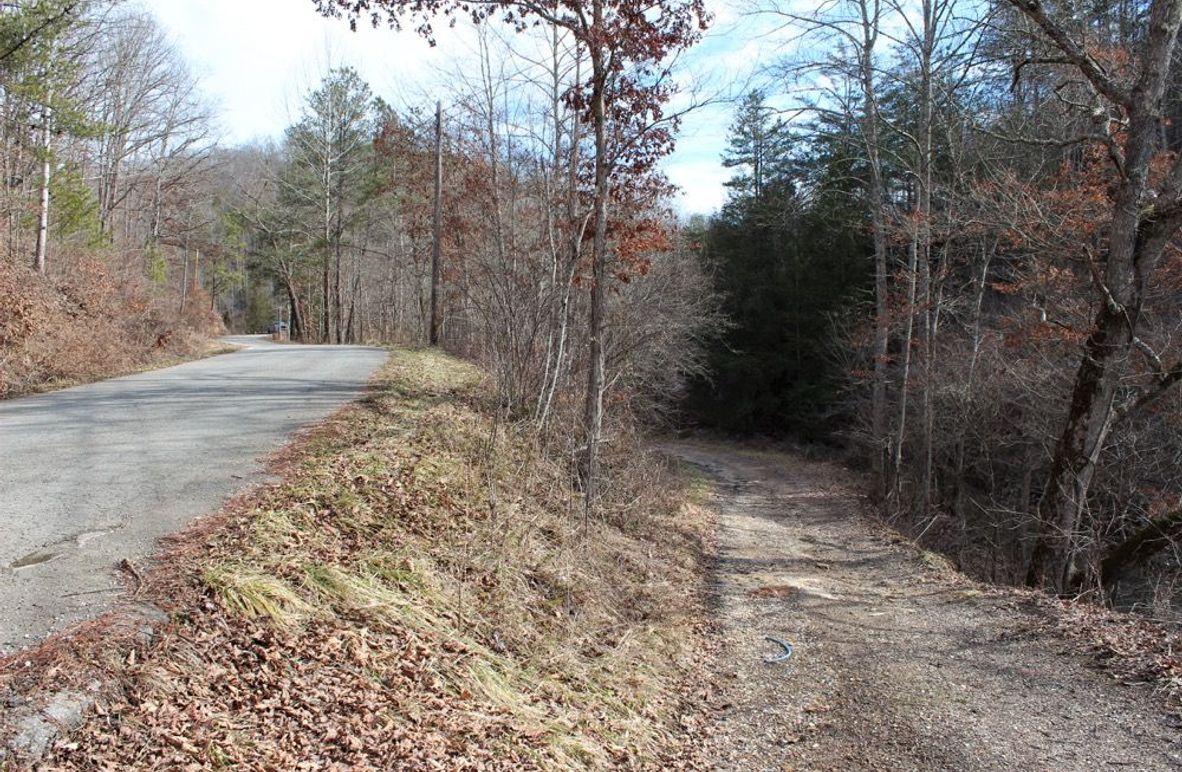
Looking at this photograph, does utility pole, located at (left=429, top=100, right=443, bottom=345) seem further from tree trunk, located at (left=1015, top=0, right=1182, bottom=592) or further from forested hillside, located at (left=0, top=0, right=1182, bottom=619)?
tree trunk, located at (left=1015, top=0, right=1182, bottom=592)

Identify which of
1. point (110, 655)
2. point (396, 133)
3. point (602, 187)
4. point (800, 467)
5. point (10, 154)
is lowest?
point (800, 467)

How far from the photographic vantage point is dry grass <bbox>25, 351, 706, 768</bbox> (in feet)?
11.2

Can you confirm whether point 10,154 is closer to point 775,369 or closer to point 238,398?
point 238,398

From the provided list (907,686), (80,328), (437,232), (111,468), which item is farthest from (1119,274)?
(437,232)

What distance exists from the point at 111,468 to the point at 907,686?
22.4ft

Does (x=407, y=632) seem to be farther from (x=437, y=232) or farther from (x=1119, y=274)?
(x=437, y=232)

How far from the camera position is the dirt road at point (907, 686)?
15.1 ft

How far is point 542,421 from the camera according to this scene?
9125mm

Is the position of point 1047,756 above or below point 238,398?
below

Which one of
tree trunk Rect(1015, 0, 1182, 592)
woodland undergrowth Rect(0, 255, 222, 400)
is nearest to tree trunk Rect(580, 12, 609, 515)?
tree trunk Rect(1015, 0, 1182, 592)

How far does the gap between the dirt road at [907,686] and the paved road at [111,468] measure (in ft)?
13.0

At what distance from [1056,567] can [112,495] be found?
374 inches

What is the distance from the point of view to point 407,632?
4.63m

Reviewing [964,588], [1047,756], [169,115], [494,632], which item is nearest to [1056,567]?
[964,588]
